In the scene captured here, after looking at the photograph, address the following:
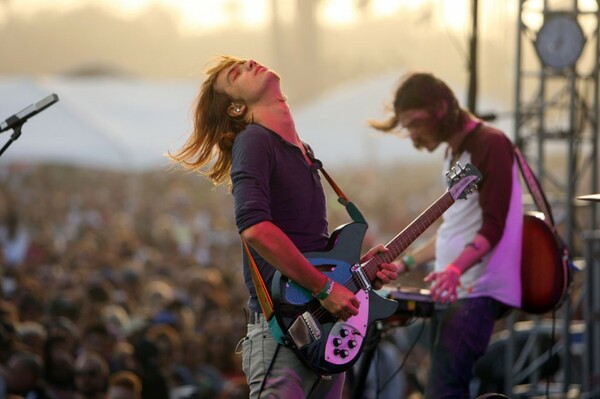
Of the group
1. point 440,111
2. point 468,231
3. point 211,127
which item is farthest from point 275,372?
point 440,111

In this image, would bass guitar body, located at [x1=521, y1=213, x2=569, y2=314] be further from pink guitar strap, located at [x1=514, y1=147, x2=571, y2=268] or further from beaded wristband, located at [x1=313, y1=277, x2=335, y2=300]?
beaded wristband, located at [x1=313, y1=277, x2=335, y2=300]

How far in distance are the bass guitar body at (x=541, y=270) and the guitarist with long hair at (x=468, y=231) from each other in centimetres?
5

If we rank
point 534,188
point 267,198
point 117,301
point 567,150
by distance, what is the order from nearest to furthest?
point 267,198 → point 534,188 → point 567,150 → point 117,301

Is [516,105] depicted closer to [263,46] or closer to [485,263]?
[485,263]

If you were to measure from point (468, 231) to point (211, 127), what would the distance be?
62.8 inches

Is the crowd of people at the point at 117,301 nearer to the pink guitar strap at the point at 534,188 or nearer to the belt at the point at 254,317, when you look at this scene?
the pink guitar strap at the point at 534,188

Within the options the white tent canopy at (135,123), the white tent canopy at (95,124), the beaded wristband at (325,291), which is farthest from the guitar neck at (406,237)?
the white tent canopy at (135,123)

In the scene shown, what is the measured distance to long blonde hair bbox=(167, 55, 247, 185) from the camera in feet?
13.2

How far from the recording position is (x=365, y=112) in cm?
1608

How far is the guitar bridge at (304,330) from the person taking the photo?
379 centimetres

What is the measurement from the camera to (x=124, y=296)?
1124 centimetres

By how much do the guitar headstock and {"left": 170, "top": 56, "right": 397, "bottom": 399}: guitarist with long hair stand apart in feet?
1.83

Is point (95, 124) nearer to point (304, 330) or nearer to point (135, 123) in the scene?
point (135, 123)

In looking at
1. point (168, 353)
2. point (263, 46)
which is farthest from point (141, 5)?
point (168, 353)
